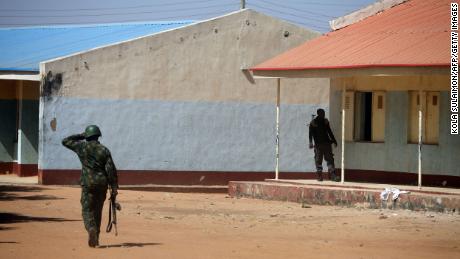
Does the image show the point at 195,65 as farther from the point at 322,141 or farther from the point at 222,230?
the point at 222,230

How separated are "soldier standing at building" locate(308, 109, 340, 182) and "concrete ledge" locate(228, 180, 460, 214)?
498 millimetres

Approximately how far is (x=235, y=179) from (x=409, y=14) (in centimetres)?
656

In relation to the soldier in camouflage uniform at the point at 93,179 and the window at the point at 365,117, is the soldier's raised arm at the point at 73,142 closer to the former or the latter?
the soldier in camouflage uniform at the point at 93,179

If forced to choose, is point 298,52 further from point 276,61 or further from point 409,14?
point 409,14

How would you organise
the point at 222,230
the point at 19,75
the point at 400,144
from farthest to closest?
1. the point at 19,75
2. the point at 400,144
3. the point at 222,230

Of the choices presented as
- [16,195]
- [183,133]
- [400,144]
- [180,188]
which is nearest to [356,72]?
[400,144]

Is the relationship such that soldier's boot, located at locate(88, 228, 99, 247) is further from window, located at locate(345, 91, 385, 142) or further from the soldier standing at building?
window, located at locate(345, 91, 385, 142)

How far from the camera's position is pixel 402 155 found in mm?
24812

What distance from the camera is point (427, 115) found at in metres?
24.2

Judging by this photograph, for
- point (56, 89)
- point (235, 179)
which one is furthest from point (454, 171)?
point (56, 89)

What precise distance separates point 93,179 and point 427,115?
11647 millimetres

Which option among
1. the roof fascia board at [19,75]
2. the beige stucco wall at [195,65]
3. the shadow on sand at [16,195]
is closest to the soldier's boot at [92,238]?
the shadow on sand at [16,195]

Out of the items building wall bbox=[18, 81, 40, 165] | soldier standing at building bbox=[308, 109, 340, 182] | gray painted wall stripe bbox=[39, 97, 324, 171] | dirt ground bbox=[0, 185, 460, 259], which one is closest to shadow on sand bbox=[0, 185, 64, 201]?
dirt ground bbox=[0, 185, 460, 259]

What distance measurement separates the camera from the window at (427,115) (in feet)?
78.5
